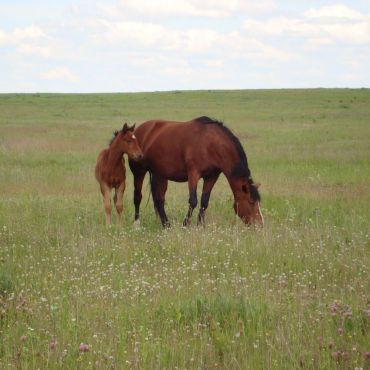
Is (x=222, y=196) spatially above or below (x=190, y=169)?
below

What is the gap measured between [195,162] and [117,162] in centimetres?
136

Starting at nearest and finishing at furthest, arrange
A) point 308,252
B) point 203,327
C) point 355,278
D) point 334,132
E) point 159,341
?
1. point 159,341
2. point 203,327
3. point 355,278
4. point 308,252
5. point 334,132

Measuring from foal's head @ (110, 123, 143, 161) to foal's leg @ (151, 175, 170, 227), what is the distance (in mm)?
1028

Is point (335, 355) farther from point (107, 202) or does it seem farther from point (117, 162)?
point (117, 162)

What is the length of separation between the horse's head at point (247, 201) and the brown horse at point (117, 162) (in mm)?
1774

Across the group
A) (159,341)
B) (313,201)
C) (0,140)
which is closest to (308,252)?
(159,341)

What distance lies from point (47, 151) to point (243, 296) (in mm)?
16366

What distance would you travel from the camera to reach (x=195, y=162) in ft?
35.9

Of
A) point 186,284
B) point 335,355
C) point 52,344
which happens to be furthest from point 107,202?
point 335,355

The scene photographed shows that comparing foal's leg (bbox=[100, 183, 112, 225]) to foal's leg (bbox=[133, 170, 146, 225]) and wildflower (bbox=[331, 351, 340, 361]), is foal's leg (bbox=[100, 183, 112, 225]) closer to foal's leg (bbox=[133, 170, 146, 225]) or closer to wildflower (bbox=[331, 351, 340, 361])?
foal's leg (bbox=[133, 170, 146, 225])

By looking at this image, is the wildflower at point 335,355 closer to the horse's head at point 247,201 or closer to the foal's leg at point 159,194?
the horse's head at point 247,201

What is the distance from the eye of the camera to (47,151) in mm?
21453

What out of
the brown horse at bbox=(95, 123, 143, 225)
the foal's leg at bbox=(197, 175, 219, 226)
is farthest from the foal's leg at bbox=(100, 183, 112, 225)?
the foal's leg at bbox=(197, 175, 219, 226)

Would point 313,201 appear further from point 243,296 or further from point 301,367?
point 301,367
